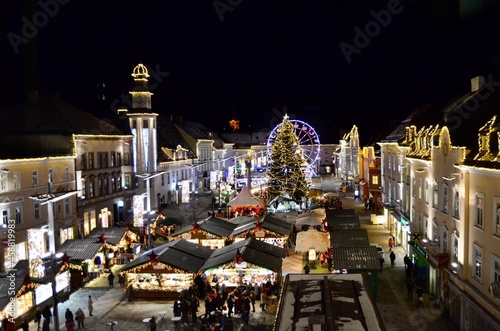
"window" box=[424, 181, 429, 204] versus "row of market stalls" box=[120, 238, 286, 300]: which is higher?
"window" box=[424, 181, 429, 204]

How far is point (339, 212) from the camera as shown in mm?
44312

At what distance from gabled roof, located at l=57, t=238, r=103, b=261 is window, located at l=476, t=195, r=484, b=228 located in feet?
71.1

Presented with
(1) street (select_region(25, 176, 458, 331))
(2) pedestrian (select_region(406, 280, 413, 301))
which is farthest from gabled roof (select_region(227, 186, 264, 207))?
(2) pedestrian (select_region(406, 280, 413, 301))

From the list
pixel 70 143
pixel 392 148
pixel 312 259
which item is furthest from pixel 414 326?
pixel 70 143

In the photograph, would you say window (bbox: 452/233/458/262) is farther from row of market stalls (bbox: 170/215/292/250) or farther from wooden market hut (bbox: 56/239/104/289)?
wooden market hut (bbox: 56/239/104/289)

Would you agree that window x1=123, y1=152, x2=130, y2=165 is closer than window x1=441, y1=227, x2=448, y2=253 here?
No

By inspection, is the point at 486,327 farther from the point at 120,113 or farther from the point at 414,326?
the point at 120,113

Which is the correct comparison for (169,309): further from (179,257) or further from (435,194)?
(435,194)

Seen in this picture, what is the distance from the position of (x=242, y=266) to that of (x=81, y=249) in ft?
35.9

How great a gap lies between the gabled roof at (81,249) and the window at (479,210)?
2167cm

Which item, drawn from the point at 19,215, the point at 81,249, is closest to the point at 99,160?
the point at 19,215

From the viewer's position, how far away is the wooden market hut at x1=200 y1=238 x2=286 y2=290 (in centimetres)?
2764

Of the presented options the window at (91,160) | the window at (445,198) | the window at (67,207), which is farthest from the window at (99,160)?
the window at (445,198)

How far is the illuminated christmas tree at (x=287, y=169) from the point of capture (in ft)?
185
